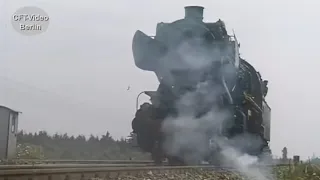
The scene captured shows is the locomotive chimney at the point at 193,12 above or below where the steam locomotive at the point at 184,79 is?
above

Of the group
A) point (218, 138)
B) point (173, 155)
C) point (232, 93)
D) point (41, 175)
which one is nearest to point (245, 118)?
point (232, 93)

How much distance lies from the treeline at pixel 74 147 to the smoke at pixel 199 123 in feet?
16.0

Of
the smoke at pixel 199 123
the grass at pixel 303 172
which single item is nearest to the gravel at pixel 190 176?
the grass at pixel 303 172

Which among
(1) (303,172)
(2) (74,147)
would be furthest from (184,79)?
(2) (74,147)

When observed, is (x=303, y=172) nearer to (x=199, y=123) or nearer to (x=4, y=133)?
(x=199, y=123)

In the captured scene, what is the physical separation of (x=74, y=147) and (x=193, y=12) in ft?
35.8

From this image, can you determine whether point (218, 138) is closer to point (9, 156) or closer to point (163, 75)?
point (163, 75)

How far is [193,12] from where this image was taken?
15250 millimetres

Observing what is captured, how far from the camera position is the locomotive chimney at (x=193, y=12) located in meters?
15.1

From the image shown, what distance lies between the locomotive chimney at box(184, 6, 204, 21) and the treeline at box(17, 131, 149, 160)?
605 centimetres

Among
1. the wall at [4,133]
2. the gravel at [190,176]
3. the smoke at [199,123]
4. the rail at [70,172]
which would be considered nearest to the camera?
the rail at [70,172]

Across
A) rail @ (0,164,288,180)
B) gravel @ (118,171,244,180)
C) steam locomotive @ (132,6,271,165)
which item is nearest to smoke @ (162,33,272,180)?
steam locomotive @ (132,6,271,165)

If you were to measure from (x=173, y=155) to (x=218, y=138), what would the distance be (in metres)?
1.30

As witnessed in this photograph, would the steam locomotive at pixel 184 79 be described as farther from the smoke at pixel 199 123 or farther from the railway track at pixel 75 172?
the railway track at pixel 75 172
